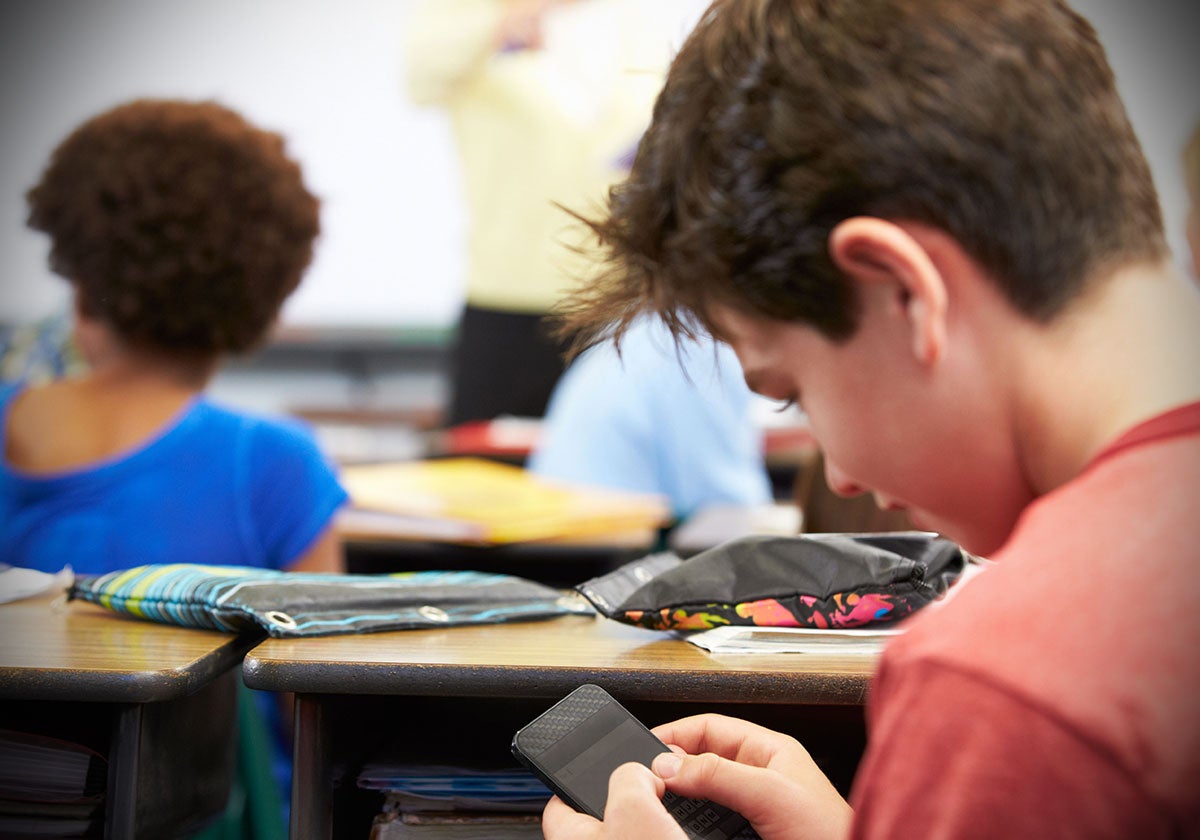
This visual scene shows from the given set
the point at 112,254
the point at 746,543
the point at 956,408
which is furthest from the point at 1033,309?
the point at 112,254

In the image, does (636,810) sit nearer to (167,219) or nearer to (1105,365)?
(1105,365)

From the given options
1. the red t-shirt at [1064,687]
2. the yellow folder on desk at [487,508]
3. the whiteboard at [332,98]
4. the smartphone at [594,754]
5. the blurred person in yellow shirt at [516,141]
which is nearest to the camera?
the red t-shirt at [1064,687]

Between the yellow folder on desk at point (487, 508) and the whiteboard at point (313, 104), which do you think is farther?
the whiteboard at point (313, 104)

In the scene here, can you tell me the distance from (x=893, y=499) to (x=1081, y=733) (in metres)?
0.28

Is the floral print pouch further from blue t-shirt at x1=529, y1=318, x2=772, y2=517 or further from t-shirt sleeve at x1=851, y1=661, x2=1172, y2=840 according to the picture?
blue t-shirt at x1=529, y1=318, x2=772, y2=517

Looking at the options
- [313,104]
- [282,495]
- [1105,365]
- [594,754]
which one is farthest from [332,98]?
[1105,365]

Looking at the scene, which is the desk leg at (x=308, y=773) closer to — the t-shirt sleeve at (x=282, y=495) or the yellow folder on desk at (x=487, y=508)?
the t-shirt sleeve at (x=282, y=495)

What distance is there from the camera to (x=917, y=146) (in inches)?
23.6

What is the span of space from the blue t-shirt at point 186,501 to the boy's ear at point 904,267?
3.05 feet

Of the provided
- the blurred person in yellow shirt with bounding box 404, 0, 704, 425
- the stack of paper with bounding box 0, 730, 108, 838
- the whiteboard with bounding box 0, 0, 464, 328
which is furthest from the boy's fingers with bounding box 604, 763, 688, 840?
the whiteboard with bounding box 0, 0, 464, 328

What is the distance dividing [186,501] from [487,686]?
2.31 feet

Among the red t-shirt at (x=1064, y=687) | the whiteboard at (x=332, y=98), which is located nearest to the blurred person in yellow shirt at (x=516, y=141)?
the whiteboard at (x=332, y=98)

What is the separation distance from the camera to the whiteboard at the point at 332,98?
3.62 metres

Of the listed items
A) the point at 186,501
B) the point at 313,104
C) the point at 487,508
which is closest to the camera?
the point at 186,501
